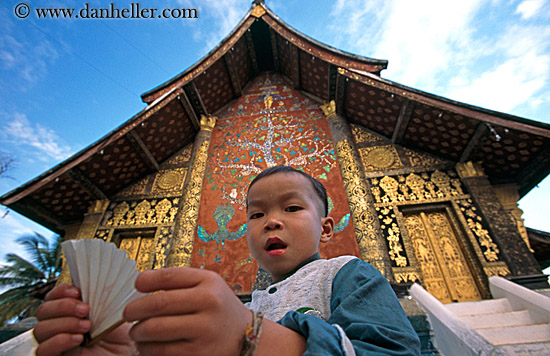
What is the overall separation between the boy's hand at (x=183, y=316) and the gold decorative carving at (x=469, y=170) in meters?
5.38

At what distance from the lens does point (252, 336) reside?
509 mm

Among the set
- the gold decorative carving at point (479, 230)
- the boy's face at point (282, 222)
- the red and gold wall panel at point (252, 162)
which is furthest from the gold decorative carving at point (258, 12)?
the boy's face at point (282, 222)

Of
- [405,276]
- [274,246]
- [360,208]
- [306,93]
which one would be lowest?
[274,246]

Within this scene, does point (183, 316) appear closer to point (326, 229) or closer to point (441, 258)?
point (326, 229)

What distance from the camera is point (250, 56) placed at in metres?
7.34

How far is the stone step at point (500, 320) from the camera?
2615mm

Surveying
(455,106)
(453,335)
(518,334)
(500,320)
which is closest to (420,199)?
(455,106)

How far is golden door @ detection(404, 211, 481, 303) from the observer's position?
12.2 ft

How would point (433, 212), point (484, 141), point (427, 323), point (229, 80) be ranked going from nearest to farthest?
point (427, 323) < point (484, 141) < point (433, 212) < point (229, 80)

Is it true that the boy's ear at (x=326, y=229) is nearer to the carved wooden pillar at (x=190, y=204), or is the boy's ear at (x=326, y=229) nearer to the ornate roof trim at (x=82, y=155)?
the carved wooden pillar at (x=190, y=204)

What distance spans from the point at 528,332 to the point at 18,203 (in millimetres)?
7194

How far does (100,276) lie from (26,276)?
1784 centimetres

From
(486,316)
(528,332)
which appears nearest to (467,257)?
(486,316)

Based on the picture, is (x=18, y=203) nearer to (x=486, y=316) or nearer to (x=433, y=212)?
(x=486, y=316)
